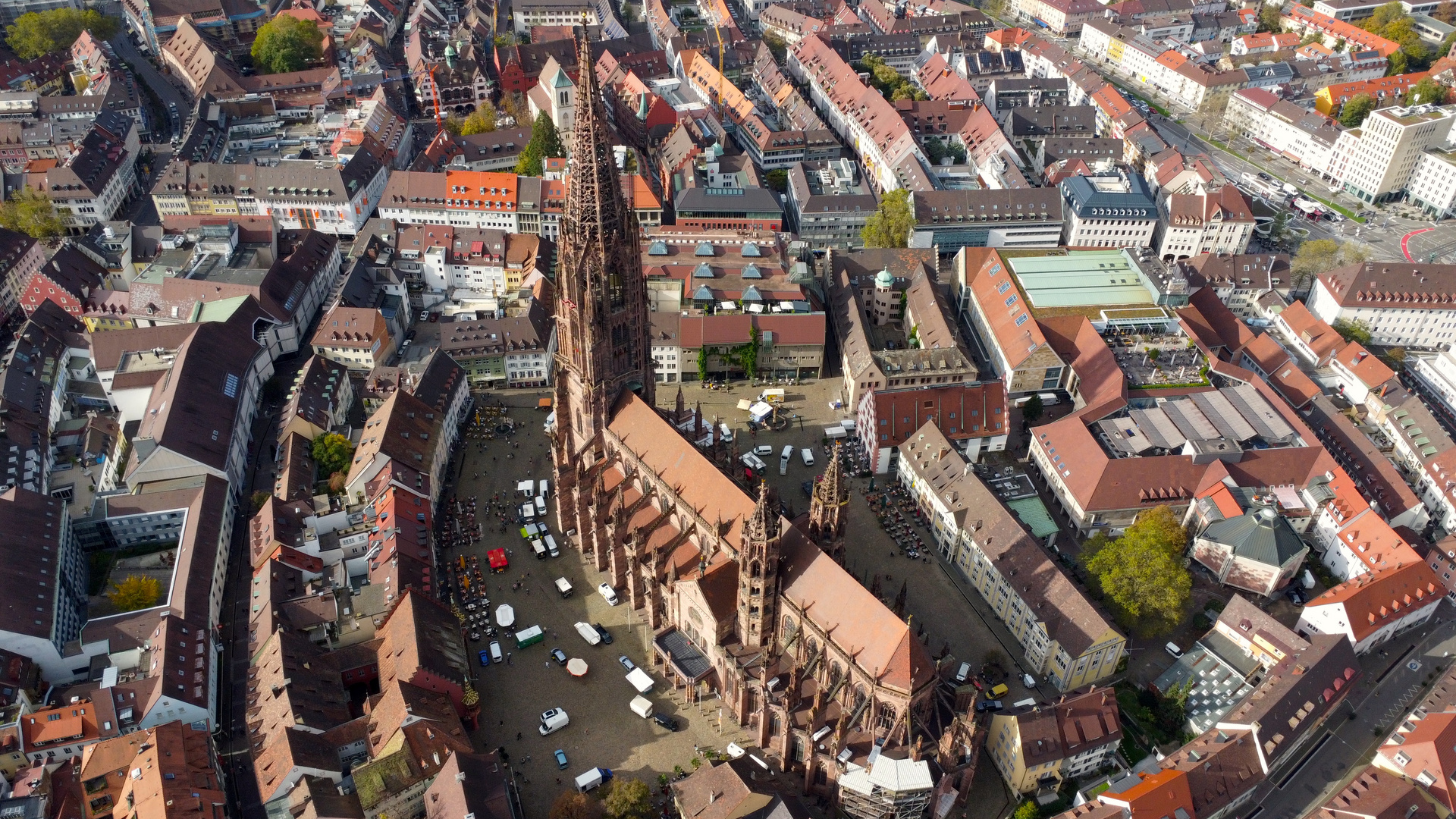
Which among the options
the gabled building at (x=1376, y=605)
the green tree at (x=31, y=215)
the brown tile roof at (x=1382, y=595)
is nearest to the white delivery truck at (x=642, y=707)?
the gabled building at (x=1376, y=605)

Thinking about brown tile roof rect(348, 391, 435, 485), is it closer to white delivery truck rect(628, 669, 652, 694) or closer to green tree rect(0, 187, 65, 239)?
white delivery truck rect(628, 669, 652, 694)

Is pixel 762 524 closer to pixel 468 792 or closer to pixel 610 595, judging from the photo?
pixel 610 595

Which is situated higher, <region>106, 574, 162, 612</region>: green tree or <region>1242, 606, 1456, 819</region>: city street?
<region>106, 574, 162, 612</region>: green tree

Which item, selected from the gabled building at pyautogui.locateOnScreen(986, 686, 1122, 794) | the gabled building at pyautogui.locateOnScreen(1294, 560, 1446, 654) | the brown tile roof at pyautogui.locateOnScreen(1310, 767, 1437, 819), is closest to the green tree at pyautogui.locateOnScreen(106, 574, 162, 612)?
the gabled building at pyautogui.locateOnScreen(986, 686, 1122, 794)

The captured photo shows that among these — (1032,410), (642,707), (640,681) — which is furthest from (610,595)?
(1032,410)

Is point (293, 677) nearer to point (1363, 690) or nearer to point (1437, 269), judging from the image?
point (1363, 690)

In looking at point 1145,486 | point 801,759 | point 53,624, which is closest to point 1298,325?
point 1145,486

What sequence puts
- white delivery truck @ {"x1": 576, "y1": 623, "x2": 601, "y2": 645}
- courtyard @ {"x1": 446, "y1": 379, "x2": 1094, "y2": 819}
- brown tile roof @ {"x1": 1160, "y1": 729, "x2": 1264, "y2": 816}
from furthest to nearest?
white delivery truck @ {"x1": 576, "y1": 623, "x2": 601, "y2": 645} → courtyard @ {"x1": 446, "y1": 379, "x2": 1094, "y2": 819} → brown tile roof @ {"x1": 1160, "y1": 729, "x2": 1264, "y2": 816}
